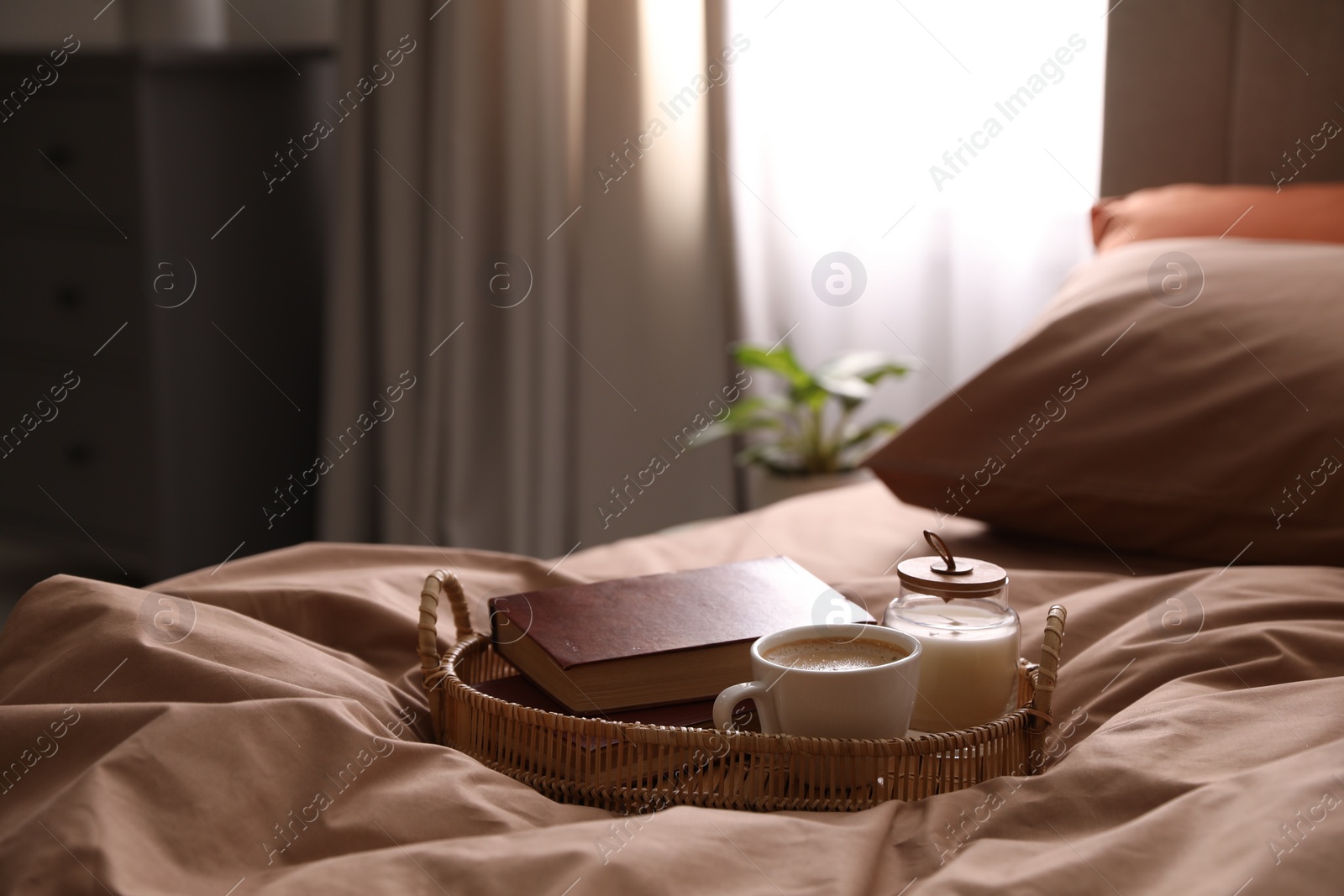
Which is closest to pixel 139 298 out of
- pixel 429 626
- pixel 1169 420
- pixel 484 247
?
pixel 484 247

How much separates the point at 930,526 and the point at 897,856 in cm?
68

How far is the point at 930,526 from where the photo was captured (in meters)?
1.21

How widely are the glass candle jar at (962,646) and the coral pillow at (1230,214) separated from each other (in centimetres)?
81

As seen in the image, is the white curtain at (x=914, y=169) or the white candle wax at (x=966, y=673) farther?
the white curtain at (x=914, y=169)

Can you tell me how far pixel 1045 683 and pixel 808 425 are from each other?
1.48 m

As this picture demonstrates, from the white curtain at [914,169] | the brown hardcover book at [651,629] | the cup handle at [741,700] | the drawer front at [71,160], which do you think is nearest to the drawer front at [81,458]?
the drawer front at [71,160]

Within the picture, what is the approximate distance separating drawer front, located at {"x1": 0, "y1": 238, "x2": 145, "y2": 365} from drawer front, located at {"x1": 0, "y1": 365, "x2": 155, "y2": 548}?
58 millimetres

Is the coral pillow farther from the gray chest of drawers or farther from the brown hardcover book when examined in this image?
the gray chest of drawers

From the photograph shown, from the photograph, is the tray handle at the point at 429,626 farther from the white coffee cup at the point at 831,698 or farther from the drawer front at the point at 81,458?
the drawer front at the point at 81,458

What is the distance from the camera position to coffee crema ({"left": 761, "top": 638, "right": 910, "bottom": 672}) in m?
0.61

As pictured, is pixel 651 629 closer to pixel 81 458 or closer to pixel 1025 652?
pixel 1025 652

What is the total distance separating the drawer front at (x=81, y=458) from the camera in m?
2.06

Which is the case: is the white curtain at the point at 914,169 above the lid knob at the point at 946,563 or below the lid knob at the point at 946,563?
above

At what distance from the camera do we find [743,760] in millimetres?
600
